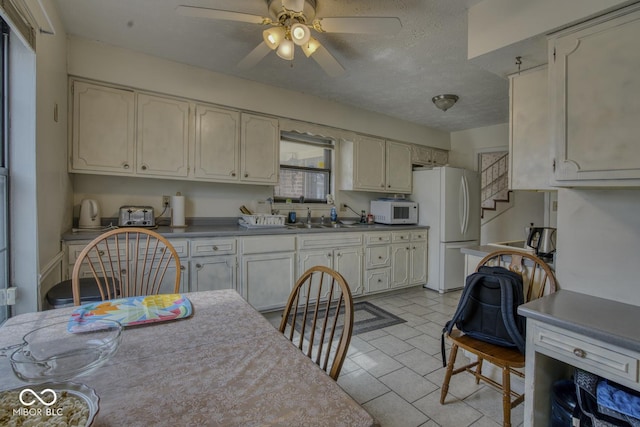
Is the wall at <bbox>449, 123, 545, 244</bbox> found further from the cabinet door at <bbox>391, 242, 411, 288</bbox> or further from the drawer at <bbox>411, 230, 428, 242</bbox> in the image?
the cabinet door at <bbox>391, 242, 411, 288</bbox>

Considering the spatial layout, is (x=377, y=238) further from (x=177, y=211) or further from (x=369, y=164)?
(x=177, y=211)

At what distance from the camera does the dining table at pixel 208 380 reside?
0.62 m

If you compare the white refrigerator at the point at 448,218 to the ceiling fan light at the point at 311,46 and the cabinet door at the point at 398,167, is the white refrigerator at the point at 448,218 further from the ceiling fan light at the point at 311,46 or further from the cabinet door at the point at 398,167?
the ceiling fan light at the point at 311,46

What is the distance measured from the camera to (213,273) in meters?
2.81

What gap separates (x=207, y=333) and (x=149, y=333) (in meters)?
0.19

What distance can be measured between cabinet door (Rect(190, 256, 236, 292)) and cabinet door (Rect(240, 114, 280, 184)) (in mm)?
898

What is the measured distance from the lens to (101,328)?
995 millimetres

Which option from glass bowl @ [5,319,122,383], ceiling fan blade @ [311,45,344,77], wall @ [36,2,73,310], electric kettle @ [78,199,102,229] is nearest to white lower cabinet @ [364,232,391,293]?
ceiling fan blade @ [311,45,344,77]

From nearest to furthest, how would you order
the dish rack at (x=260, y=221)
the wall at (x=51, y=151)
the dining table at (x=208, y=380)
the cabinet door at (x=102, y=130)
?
the dining table at (x=208, y=380), the wall at (x=51, y=151), the cabinet door at (x=102, y=130), the dish rack at (x=260, y=221)

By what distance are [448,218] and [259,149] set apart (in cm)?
266

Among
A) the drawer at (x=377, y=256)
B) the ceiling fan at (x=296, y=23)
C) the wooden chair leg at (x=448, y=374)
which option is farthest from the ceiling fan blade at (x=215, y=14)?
the drawer at (x=377, y=256)

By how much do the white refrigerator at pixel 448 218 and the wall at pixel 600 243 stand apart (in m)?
2.44

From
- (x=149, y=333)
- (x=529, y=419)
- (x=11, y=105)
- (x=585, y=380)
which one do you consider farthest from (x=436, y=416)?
(x=11, y=105)

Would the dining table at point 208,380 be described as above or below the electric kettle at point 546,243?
below
